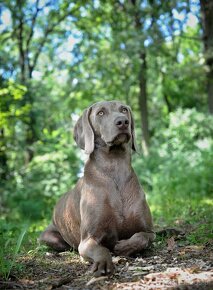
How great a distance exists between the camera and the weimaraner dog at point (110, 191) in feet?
14.3

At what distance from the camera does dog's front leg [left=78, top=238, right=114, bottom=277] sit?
11.7 ft

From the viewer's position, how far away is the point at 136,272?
3.57 m

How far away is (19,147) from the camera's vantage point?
1620 cm

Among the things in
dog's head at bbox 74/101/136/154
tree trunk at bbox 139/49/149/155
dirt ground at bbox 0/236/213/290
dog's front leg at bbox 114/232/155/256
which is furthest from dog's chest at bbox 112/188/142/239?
tree trunk at bbox 139/49/149/155

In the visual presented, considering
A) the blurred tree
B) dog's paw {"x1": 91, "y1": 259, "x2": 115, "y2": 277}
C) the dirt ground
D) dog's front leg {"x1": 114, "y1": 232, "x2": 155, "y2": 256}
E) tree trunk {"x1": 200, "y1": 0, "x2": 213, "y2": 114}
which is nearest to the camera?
the dirt ground

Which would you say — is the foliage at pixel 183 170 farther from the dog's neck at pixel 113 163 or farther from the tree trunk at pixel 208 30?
the dog's neck at pixel 113 163

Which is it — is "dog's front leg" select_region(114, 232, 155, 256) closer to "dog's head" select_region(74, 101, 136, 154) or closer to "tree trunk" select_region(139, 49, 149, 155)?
"dog's head" select_region(74, 101, 136, 154)

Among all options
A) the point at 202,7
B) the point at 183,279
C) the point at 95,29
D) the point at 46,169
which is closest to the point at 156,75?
the point at 95,29

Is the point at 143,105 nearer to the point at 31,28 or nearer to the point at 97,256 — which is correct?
the point at 31,28

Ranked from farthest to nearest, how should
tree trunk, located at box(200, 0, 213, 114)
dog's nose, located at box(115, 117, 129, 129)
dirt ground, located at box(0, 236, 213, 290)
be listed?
tree trunk, located at box(200, 0, 213, 114), dog's nose, located at box(115, 117, 129, 129), dirt ground, located at box(0, 236, 213, 290)

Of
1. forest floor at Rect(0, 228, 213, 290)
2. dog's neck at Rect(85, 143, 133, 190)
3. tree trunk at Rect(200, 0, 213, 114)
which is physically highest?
tree trunk at Rect(200, 0, 213, 114)

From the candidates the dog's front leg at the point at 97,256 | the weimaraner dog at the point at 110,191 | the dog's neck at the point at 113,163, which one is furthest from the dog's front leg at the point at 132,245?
the dog's neck at the point at 113,163

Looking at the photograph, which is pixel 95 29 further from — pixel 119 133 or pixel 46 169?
pixel 119 133

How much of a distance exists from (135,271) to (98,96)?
17.7 meters
